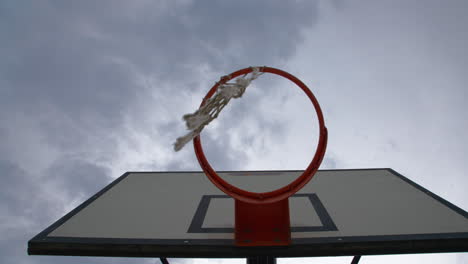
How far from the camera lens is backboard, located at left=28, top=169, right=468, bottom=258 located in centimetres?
180

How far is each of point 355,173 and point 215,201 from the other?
1.57 meters

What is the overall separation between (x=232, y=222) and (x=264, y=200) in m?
0.47

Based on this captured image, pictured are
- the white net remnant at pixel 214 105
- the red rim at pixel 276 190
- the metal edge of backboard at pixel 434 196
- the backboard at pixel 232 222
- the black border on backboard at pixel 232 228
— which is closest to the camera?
the white net remnant at pixel 214 105

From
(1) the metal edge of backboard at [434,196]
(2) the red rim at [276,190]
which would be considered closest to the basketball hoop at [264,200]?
(2) the red rim at [276,190]

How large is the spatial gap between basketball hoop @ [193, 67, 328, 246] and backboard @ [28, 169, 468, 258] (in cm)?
7

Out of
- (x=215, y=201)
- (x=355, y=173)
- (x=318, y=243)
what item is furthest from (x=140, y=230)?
(x=355, y=173)

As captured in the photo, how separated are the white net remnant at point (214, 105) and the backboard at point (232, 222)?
31.3 inches

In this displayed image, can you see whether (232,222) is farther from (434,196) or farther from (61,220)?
(434,196)

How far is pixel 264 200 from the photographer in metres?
1.71

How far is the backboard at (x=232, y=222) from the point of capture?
5.90ft

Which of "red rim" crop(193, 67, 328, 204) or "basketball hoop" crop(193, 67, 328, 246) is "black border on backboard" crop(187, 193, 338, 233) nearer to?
"basketball hoop" crop(193, 67, 328, 246)

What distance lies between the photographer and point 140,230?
6.59ft

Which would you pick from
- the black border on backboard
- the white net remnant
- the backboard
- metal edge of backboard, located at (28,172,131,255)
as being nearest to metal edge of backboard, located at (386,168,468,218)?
the backboard

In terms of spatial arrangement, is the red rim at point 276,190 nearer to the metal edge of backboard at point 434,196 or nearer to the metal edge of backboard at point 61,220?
the metal edge of backboard at point 61,220
